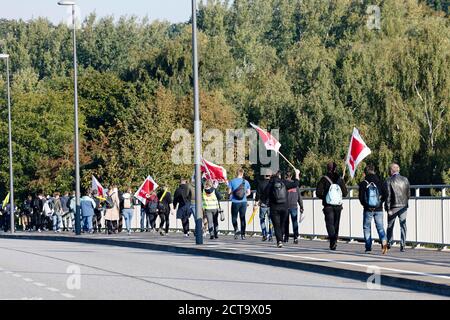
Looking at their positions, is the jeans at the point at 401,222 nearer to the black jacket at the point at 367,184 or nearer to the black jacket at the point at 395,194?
the black jacket at the point at 395,194

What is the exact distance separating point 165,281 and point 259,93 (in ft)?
209

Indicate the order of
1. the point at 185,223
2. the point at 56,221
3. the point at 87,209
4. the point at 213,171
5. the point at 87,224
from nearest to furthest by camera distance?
the point at 185,223 < the point at 213,171 < the point at 87,209 < the point at 87,224 < the point at 56,221

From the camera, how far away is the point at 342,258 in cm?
2503

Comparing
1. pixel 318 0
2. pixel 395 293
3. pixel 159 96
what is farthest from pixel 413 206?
pixel 318 0

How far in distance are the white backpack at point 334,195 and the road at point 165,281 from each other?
A: 259cm

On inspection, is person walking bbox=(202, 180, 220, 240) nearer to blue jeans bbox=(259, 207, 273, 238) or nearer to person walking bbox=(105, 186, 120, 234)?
blue jeans bbox=(259, 207, 273, 238)

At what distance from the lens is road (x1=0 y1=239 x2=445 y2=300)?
1810 cm

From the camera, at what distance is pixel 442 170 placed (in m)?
62.3

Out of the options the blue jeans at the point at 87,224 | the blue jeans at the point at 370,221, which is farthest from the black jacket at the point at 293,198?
the blue jeans at the point at 87,224

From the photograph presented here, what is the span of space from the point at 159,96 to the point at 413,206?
58363mm

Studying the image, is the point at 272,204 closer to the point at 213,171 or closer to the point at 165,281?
the point at 165,281

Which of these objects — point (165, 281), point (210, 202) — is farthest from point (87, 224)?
point (165, 281)

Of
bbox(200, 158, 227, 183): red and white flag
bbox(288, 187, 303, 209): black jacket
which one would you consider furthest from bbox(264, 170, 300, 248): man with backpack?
bbox(200, 158, 227, 183): red and white flag

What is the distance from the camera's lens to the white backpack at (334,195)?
2786 cm
